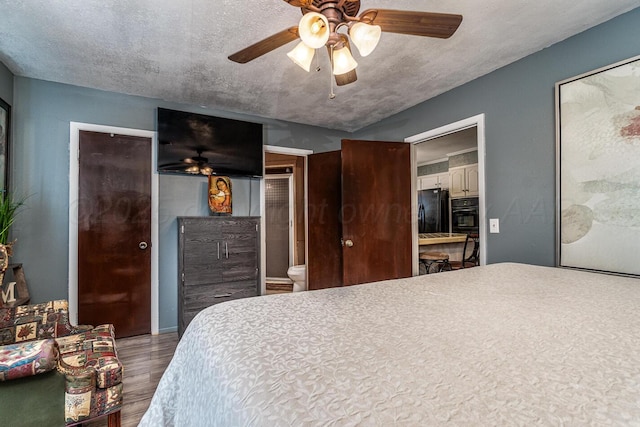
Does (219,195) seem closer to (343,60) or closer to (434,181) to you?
(343,60)

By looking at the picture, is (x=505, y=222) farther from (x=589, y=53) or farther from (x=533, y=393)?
(x=533, y=393)

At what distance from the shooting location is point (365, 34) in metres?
1.33

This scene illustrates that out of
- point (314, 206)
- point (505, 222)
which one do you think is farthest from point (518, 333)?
point (314, 206)

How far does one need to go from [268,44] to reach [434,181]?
532 centimetres

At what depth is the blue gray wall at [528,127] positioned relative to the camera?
1.90m

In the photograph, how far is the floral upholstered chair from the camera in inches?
42.1

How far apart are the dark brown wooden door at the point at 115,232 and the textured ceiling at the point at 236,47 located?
2.06ft

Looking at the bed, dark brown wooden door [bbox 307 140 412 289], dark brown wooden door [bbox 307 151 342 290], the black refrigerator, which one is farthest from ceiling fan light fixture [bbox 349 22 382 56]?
the black refrigerator

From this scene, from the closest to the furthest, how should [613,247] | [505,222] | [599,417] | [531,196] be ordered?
1. [599,417]
2. [613,247]
3. [531,196]
4. [505,222]

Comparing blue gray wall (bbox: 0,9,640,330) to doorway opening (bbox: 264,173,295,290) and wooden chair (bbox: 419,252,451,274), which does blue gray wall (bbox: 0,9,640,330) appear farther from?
doorway opening (bbox: 264,173,295,290)

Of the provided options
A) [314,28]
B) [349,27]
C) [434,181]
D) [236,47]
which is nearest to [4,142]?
[236,47]

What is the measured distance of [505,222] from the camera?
7.95 ft

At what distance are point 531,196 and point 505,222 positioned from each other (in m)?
0.29

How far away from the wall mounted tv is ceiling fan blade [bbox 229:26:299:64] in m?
1.78
